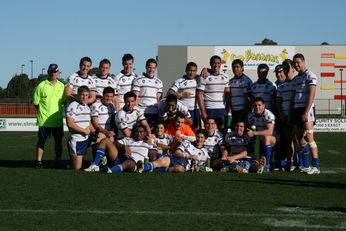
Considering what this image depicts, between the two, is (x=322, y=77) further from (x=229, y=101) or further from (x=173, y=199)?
(x=173, y=199)

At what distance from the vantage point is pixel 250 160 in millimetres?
10289

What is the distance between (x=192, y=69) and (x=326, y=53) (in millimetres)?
46818

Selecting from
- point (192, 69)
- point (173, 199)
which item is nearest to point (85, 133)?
point (192, 69)

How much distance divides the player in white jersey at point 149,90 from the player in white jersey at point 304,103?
2.33 metres

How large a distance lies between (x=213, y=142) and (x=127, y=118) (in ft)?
4.74

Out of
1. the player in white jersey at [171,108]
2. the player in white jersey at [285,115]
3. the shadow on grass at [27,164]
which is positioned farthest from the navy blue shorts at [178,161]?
the shadow on grass at [27,164]

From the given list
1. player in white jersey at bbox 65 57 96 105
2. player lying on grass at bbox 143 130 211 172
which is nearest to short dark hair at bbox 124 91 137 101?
player in white jersey at bbox 65 57 96 105

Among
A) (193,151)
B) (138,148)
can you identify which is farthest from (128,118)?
(193,151)

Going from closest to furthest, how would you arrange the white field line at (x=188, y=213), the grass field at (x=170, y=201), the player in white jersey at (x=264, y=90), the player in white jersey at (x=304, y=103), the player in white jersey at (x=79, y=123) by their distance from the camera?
the grass field at (x=170, y=201) → the white field line at (x=188, y=213) → the player in white jersey at (x=304, y=103) → the player in white jersey at (x=79, y=123) → the player in white jersey at (x=264, y=90)

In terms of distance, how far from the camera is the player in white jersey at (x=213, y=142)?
10367 mm

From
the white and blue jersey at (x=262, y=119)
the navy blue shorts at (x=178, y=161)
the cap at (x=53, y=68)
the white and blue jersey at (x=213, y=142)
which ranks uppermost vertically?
the cap at (x=53, y=68)

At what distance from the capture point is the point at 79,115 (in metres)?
10.2

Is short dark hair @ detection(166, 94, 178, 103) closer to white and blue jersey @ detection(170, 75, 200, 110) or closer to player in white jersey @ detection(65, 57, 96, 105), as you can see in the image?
white and blue jersey @ detection(170, 75, 200, 110)

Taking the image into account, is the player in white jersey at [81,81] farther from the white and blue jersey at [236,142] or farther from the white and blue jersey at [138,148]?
the white and blue jersey at [236,142]
